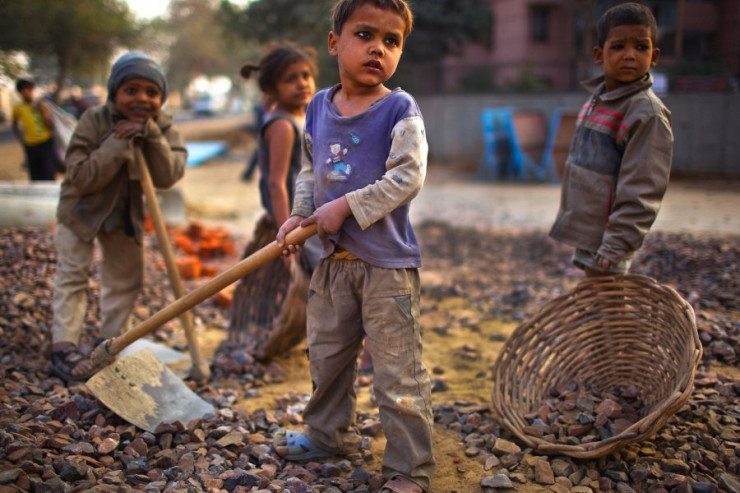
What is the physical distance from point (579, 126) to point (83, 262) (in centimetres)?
269

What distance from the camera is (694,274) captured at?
490 centimetres

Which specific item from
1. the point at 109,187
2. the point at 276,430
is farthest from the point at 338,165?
the point at 109,187

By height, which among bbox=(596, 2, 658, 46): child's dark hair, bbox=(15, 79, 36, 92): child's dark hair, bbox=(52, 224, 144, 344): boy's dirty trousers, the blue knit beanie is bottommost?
bbox=(52, 224, 144, 344): boy's dirty trousers

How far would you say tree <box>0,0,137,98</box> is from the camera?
14.8 metres

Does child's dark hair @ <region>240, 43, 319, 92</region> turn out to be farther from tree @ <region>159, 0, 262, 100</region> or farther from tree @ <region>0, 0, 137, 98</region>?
tree @ <region>159, 0, 262, 100</region>

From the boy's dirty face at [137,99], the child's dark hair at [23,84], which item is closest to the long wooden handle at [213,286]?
the boy's dirty face at [137,99]

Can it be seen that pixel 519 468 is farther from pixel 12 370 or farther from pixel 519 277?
pixel 519 277

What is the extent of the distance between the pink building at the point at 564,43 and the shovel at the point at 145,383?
11310mm

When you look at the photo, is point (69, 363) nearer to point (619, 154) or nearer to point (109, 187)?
point (109, 187)

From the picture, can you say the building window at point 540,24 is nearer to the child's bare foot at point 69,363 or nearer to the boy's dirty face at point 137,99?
the boy's dirty face at point 137,99

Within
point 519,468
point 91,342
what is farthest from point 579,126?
point 91,342

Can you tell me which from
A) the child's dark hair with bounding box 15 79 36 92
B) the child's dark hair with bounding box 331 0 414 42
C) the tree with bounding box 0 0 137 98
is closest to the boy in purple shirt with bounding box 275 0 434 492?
the child's dark hair with bounding box 331 0 414 42

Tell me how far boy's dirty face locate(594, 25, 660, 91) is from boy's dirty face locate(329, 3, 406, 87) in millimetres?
1151

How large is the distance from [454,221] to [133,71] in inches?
214
